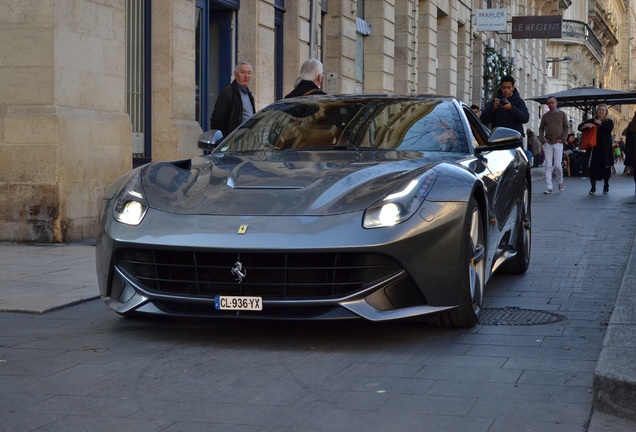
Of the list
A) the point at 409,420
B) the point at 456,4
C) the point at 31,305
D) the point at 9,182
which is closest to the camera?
the point at 409,420

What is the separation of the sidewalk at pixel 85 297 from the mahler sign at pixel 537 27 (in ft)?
96.6

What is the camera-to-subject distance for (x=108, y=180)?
12.4m

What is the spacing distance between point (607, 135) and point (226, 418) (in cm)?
1982

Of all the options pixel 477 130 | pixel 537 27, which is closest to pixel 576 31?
pixel 537 27

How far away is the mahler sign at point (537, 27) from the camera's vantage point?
38344mm

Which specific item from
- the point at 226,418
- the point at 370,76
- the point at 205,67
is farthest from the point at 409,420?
the point at 370,76

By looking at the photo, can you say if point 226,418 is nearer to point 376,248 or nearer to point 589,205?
point 376,248

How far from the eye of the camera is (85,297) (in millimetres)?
7547

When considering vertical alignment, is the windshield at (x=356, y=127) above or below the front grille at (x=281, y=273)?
above

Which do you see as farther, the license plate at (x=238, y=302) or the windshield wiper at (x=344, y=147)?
the windshield wiper at (x=344, y=147)

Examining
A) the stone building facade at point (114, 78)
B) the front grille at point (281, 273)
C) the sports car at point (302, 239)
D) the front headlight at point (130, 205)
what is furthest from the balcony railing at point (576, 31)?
the front grille at point (281, 273)

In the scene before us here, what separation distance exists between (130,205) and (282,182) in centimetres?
81

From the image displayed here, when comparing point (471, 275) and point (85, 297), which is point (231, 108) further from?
point (471, 275)

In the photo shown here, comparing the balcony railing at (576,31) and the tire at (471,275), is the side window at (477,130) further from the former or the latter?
the balcony railing at (576,31)
